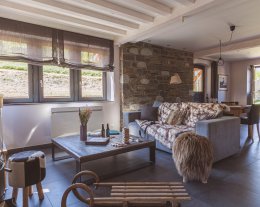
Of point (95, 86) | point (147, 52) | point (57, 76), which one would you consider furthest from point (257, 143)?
point (57, 76)

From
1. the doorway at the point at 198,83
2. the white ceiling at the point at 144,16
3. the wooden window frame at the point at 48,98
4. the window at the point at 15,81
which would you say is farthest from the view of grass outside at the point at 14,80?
the doorway at the point at 198,83

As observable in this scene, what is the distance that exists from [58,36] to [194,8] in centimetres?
250

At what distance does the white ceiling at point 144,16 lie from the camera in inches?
Result: 107

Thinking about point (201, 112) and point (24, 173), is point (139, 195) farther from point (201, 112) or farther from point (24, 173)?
point (201, 112)

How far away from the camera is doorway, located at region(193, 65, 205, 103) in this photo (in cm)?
659

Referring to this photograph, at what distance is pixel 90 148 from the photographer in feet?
7.39

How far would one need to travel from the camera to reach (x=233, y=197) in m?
1.84

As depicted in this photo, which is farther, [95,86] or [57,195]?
[95,86]

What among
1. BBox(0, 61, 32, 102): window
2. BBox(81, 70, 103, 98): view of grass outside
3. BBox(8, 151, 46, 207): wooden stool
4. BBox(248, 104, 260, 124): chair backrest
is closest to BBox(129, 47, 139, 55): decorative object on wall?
BBox(81, 70, 103, 98): view of grass outside

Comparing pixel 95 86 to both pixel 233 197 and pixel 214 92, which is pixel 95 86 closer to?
pixel 233 197

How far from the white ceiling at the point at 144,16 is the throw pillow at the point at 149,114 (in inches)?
60.9

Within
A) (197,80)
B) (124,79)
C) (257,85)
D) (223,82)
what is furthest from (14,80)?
(257,85)

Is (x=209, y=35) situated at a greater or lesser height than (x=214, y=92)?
greater

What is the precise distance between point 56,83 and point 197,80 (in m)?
4.95
